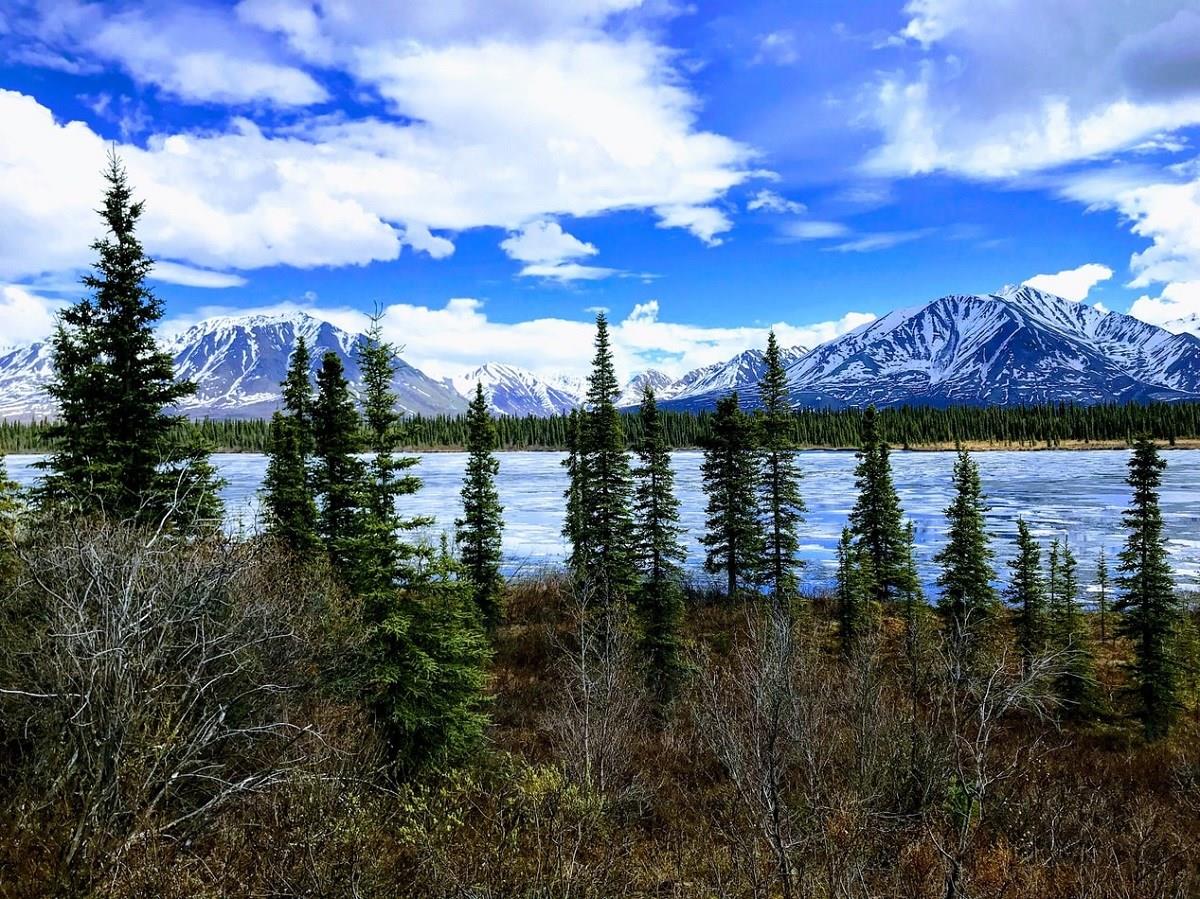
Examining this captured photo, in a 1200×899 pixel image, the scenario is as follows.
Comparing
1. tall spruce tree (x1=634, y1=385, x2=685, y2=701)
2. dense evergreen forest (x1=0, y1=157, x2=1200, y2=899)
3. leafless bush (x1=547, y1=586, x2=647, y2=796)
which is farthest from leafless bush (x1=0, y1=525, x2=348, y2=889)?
tall spruce tree (x1=634, y1=385, x2=685, y2=701)

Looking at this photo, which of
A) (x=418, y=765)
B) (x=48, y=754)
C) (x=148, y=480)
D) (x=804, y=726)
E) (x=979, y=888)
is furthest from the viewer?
(x=148, y=480)

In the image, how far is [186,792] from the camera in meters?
→ 11.8

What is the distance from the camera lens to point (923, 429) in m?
162

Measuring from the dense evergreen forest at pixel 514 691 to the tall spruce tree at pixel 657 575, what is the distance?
136 millimetres

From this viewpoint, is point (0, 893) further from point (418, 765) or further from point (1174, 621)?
point (1174, 621)

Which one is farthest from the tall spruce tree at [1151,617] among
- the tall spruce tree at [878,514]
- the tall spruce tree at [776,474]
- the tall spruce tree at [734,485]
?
the tall spruce tree at [734,485]

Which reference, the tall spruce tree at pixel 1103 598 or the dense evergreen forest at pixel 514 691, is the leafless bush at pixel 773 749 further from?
the tall spruce tree at pixel 1103 598

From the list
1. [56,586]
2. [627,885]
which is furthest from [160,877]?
[627,885]

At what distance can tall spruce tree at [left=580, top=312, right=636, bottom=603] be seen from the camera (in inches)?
1197

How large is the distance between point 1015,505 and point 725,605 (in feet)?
125

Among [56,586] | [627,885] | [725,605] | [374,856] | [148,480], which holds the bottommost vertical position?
[725,605]

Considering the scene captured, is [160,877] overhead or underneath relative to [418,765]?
overhead

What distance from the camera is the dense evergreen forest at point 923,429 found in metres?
149

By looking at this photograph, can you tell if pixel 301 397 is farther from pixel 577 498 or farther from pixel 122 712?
pixel 122 712
